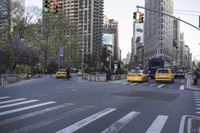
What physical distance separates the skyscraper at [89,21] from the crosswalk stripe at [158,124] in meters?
97.4

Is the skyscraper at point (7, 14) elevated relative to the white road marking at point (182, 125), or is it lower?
elevated

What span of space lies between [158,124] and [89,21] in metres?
129

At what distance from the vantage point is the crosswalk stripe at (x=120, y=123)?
32.4ft

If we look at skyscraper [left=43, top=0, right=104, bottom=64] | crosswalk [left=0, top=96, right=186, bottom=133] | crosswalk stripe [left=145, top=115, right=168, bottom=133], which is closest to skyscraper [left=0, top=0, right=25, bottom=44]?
skyscraper [left=43, top=0, right=104, bottom=64]

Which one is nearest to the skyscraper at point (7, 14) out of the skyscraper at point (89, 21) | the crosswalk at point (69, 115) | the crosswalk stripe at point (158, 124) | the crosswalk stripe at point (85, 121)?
the skyscraper at point (89, 21)

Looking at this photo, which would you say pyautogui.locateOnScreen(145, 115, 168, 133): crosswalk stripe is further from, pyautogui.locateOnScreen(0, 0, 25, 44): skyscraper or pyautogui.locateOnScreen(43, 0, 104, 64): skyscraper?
pyautogui.locateOnScreen(43, 0, 104, 64): skyscraper

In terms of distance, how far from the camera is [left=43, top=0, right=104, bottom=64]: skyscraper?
119881mm

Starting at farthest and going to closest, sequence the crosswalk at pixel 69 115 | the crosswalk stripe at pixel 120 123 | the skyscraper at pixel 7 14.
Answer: the skyscraper at pixel 7 14 < the crosswalk at pixel 69 115 < the crosswalk stripe at pixel 120 123

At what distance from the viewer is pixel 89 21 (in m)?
139

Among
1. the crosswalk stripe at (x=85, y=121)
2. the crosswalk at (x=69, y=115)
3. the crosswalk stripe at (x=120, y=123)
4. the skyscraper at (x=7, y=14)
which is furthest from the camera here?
the skyscraper at (x=7, y=14)

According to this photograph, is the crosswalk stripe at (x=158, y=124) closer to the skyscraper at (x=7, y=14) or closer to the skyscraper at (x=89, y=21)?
the skyscraper at (x=7, y=14)

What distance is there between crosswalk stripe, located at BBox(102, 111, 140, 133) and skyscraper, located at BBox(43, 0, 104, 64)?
96.9m

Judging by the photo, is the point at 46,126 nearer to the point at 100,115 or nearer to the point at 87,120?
the point at 87,120

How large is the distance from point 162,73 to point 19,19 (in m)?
33.4
